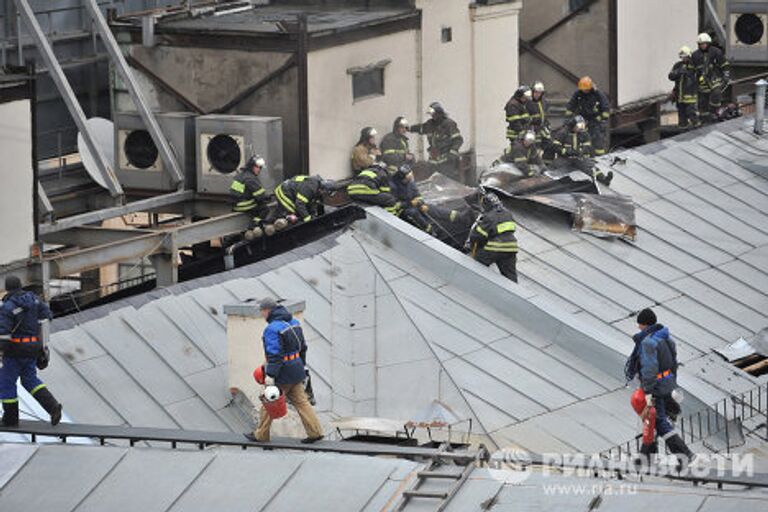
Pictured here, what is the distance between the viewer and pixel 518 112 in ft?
116

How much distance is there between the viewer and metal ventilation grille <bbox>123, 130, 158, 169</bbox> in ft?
111

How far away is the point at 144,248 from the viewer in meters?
30.1

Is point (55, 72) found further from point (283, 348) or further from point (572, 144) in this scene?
point (283, 348)

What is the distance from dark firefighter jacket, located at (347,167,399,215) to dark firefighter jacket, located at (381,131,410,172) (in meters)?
3.90

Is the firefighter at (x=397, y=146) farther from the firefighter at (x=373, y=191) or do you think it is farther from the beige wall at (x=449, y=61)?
the firefighter at (x=373, y=191)

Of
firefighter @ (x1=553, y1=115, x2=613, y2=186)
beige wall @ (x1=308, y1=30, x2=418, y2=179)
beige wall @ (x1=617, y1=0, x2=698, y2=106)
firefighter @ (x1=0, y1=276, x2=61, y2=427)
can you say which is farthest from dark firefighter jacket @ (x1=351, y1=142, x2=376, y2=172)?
firefighter @ (x1=0, y1=276, x2=61, y2=427)

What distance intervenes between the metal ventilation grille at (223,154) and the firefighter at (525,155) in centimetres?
408

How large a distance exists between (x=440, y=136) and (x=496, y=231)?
651 centimetres

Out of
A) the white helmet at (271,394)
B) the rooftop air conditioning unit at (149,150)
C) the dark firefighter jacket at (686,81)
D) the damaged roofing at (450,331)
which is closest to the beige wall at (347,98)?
the rooftop air conditioning unit at (149,150)

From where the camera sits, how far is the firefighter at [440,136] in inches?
1379

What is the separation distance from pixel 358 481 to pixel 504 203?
13.5 meters

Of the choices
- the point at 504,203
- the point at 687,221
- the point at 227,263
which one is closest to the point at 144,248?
the point at 227,263

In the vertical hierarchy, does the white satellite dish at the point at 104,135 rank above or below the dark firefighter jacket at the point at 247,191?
above

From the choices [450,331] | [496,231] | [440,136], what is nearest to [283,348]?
[450,331]
